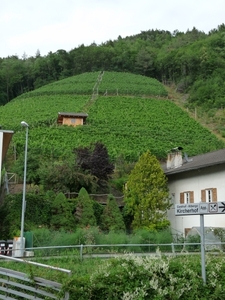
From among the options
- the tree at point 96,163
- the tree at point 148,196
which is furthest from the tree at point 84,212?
the tree at point 96,163

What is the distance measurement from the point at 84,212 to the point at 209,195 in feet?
27.9

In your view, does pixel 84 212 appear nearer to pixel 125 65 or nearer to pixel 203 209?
pixel 203 209

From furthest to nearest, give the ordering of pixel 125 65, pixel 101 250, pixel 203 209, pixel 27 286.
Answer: pixel 125 65 → pixel 101 250 → pixel 27 286 → pixel 203 209

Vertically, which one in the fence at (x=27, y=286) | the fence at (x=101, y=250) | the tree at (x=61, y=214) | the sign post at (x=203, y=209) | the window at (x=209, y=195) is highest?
the window at (x=209, y=195)

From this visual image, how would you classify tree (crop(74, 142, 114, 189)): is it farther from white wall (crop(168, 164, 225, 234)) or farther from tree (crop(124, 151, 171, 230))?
tree (crop(124, 151, 171, 230))

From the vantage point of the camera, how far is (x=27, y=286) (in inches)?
385

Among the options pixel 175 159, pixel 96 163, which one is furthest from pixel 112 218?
pixel 96 163

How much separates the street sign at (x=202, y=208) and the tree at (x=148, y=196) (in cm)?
1767

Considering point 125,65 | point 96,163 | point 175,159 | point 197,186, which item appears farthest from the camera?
point 125,65

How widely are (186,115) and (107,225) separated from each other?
149ft

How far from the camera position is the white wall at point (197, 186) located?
25212 mm

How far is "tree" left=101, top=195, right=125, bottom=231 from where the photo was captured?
29.9 m

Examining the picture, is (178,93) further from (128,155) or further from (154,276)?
(154,276)

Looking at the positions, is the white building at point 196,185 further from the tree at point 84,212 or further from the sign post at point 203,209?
the sign post at point 203,209
